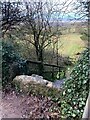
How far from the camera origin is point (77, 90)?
2.49m

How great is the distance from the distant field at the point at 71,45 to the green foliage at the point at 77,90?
0.06 meters

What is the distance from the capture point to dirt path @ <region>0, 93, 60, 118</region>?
256 centimetres

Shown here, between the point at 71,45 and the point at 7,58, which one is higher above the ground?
the point at 71,45

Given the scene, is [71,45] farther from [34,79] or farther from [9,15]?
[9,15]

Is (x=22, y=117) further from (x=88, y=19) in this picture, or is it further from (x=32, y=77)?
(x=88, y=19)

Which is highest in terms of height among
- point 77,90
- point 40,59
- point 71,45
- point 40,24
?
point 40,24

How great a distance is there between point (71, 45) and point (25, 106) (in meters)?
0.58

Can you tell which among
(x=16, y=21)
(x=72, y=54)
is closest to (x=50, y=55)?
(x=72, y=54)

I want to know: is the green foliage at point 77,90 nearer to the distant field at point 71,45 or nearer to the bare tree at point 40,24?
the distant field at point 71,45

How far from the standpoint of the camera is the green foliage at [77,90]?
2.45 meters

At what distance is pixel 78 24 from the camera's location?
2.50 meters

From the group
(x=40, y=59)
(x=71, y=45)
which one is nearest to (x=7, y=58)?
(x=40, y=59)

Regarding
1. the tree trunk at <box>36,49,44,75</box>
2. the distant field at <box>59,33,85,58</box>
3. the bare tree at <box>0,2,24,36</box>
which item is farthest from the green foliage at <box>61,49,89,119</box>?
the bare tree at <box>0,2,24,36</box>

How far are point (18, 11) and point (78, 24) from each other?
462mm
